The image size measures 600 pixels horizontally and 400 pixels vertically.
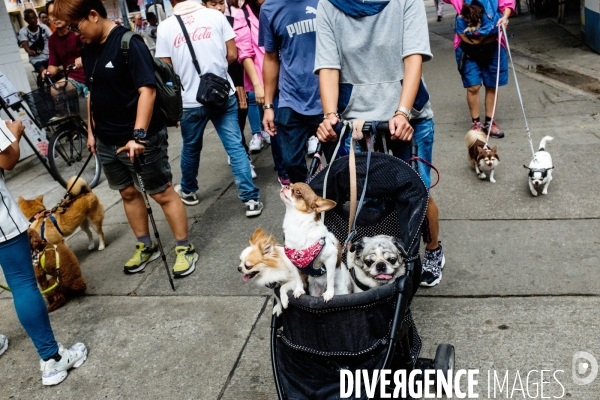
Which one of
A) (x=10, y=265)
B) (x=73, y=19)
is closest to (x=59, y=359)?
(x=10, y=265)

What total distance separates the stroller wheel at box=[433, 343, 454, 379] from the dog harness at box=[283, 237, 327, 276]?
2.62 feet

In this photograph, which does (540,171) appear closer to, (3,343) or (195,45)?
(195,45)

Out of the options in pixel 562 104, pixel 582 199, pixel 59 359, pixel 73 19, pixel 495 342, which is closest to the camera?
pixel 495 342

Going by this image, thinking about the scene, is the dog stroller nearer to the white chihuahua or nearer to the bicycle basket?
the white chihuahua

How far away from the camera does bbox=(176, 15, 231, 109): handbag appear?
15.7 ft

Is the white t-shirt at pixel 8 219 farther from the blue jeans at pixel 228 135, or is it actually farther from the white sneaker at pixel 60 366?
the blue jeans at pixel 228 135

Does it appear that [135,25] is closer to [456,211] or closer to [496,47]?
[496,47]

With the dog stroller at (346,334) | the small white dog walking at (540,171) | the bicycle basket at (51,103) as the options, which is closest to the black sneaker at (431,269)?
the dog stroller at (346,334)

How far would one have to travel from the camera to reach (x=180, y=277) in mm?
4270

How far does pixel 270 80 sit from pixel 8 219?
2.33 metres

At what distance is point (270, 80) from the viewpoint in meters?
4.45

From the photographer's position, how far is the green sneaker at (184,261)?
4262 millimetres

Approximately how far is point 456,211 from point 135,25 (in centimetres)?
1246

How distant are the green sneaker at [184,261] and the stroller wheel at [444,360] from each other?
7.47ft
